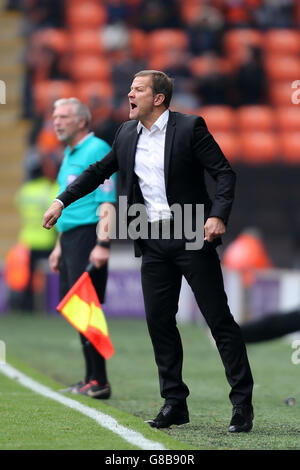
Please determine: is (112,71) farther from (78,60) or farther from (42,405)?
(42,405)

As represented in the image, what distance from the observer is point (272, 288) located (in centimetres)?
1323

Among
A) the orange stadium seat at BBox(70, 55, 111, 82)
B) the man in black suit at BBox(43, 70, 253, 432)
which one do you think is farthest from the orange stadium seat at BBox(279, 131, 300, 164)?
the man in black suit at BBox(43, 70, 253, 432)

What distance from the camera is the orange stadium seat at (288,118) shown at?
1781cm

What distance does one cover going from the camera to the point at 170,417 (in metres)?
6.11

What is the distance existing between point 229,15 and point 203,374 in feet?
39.4

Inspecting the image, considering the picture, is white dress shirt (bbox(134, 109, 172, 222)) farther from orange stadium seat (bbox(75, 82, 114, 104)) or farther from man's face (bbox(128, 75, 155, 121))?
orange stadium seat (bbox(75, 82, 114, 104))

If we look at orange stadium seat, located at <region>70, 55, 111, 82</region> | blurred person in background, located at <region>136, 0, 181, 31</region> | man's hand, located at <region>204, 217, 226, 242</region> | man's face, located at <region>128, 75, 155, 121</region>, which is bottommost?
man's hand, located at <region>204, 217, 226, 242</region>

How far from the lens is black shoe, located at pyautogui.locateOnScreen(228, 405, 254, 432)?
593cm

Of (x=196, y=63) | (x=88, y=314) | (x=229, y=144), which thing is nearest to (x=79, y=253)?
(x=88, y=314)

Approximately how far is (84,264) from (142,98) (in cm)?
185

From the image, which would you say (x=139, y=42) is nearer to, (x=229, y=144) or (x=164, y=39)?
(x=164, y=39)

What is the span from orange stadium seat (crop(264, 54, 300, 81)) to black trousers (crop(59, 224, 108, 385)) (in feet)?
39.2

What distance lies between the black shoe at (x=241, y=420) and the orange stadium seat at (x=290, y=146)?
10855 mm

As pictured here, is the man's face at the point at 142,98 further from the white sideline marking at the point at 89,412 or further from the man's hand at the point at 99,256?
the white sideline marking at the point at 89,412
